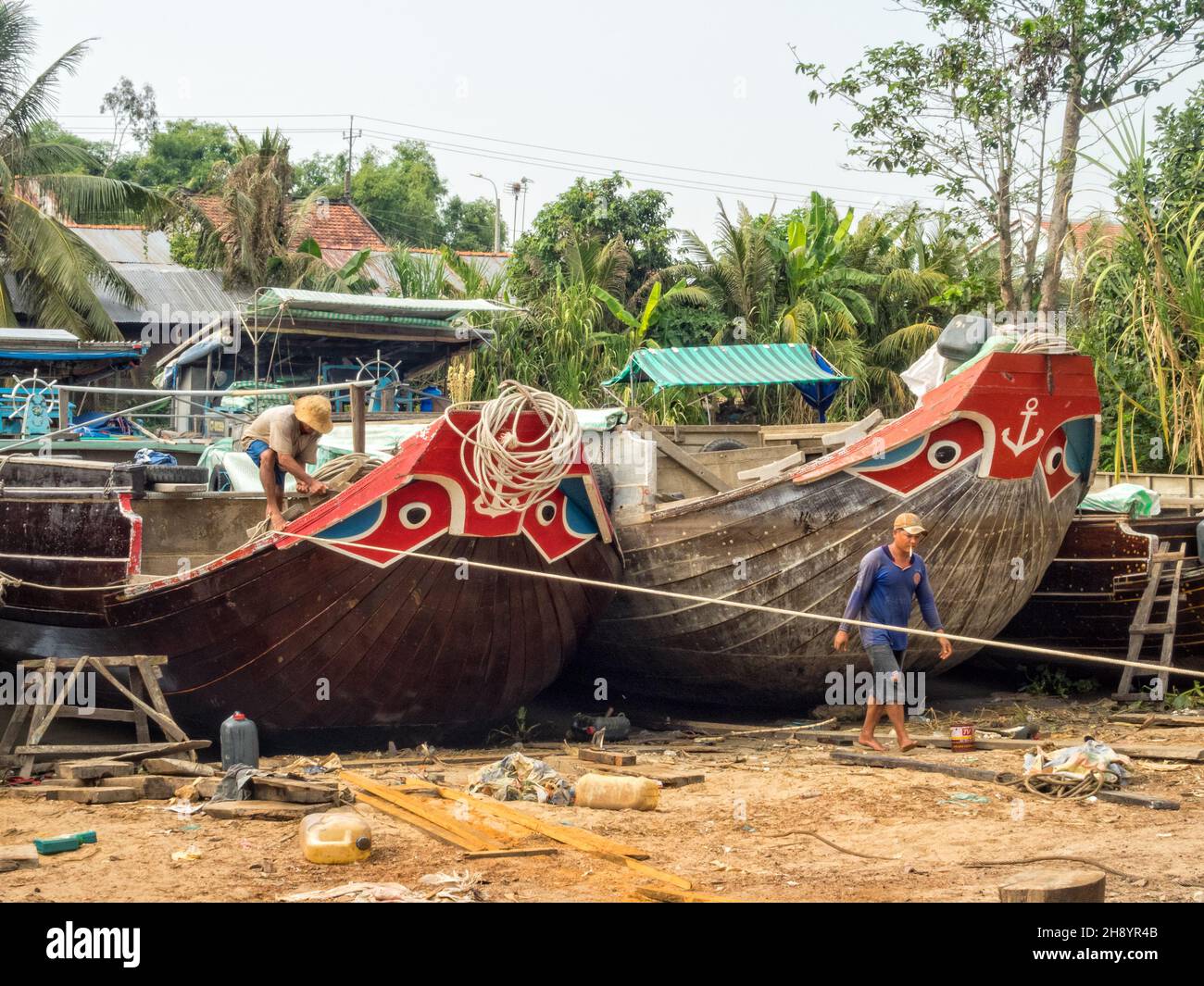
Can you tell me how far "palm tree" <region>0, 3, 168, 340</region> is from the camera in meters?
22.6

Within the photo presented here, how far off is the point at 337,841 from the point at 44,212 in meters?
21.1

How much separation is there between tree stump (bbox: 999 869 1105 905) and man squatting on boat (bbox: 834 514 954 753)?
411cm

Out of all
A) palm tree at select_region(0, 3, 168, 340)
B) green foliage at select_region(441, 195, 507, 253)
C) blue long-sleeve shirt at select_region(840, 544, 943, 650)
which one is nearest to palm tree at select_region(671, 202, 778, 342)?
palm tree at select_region(0, 3, 168, 340)

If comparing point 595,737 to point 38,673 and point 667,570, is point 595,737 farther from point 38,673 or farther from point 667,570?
point 38,673

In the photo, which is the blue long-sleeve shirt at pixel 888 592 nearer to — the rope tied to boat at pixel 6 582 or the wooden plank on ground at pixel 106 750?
the wooden plank on ground at pixel 106 750

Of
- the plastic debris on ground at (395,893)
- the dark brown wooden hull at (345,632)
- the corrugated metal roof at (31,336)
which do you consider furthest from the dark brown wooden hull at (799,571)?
the corrugated metal roof at (31,336)

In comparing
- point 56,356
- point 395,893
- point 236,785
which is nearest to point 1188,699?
point 236,785

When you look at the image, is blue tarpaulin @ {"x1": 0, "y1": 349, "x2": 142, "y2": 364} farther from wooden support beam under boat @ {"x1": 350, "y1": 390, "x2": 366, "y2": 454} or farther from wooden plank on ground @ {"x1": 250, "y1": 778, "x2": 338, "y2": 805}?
wooden plank on ground @ {"x1": 250, "y1": 778, "x2": 338, "y2": 805}

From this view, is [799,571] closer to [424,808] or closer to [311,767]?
[311,767]

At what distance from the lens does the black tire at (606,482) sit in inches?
423

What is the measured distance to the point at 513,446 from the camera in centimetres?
823

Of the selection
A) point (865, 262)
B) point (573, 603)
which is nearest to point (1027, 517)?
point (573, 603)

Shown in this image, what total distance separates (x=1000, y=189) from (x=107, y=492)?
36.2 ft

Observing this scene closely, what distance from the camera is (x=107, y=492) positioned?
9305 mm
